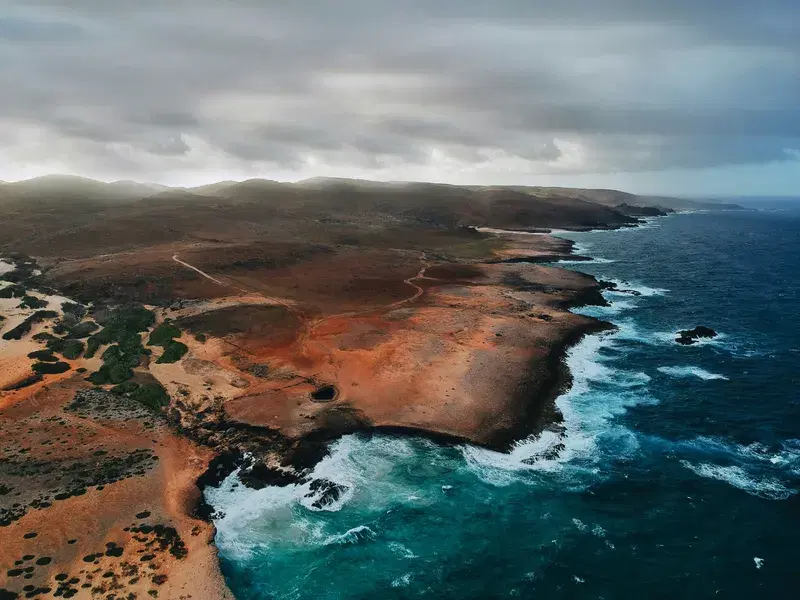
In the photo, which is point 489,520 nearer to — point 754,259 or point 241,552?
point 241,552

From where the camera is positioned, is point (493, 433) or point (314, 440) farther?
point (493, 433)

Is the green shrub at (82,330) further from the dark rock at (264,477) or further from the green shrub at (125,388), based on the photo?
the dark rock at (264,477)

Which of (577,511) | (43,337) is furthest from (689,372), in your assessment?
(43,337)

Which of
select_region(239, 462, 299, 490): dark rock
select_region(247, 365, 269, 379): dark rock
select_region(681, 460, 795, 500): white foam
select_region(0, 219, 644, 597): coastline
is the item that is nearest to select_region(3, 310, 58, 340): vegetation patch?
select_region(247, 365, 269, 379): dark rock

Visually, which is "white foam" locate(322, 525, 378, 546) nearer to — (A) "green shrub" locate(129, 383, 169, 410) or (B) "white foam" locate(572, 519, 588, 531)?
(B) "white foam" locate(572, 519, 588, 531)

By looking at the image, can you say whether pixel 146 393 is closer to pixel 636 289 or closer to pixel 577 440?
pixel 577 440

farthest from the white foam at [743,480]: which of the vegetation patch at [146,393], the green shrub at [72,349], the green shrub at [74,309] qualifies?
the green shrub at [74,309]
